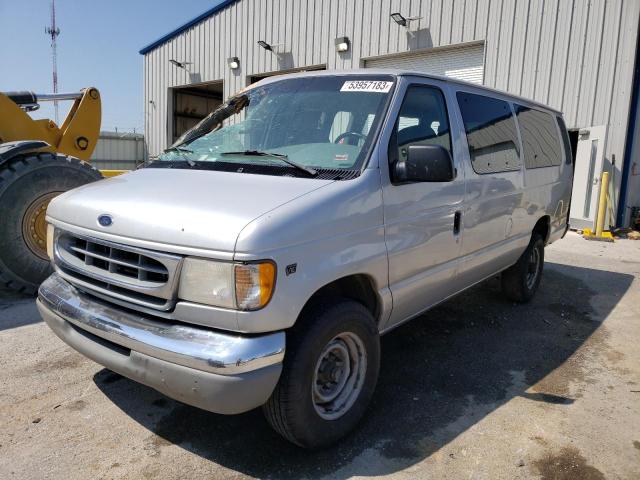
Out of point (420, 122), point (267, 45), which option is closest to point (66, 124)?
point (420, 122)

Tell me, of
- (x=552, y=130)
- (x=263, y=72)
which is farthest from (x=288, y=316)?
(x=263, y=72)

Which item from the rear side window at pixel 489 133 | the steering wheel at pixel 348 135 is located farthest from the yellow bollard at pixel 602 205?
the steering wheel at pixel 348 135

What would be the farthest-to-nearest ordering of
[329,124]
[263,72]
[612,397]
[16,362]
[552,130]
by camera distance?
[263,72]
[552,130]
[16,362]
[612,397]
[329,124]

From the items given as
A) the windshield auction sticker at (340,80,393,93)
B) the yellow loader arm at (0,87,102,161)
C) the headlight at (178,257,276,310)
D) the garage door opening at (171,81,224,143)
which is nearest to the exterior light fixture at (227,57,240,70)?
the garage door opening at (171,81,224,143)

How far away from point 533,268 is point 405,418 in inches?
129

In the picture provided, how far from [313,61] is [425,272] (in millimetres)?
12642

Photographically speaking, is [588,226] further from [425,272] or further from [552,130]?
[425,272]

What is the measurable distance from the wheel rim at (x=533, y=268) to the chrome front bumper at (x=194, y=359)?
4157 mm

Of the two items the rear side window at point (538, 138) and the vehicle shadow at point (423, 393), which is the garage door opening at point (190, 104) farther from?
the vehicle shadow at point (423, 393)

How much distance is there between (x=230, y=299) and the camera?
230 centimetres

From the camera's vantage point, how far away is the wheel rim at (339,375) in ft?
9.25

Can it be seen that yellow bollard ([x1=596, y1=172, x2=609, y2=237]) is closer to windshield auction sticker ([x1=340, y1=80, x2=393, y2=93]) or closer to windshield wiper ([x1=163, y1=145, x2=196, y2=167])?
windshield auction sticker ([x1=340, y1=80, x2=393, y2=93])

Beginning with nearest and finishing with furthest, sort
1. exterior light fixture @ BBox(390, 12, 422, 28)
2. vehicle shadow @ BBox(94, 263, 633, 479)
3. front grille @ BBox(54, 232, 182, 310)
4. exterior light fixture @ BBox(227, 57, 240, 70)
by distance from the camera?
front grille @ BBox(54, 232, 182, 310)
vehicle shadow @ BBox(94, 263, 633, 479)
exterior light fixture @ BBox(390, 12, 422, 28)
exterior light fixture @ BBox(227, 57, 240, 70)

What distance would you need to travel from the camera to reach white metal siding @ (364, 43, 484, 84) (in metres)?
12.2
